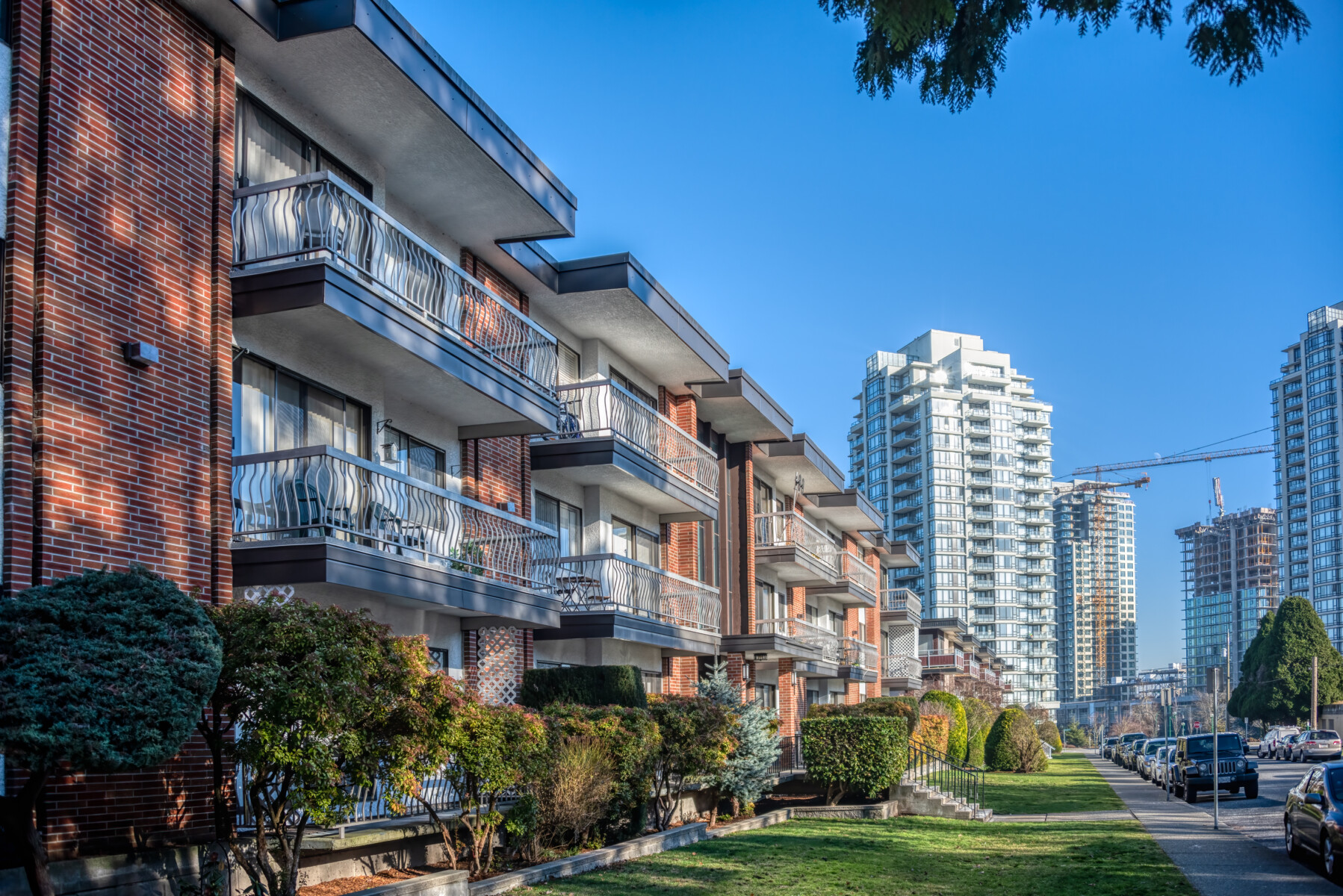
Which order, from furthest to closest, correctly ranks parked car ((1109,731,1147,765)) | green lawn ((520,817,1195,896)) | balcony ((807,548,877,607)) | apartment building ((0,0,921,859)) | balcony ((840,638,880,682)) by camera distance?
parked car ((1109,731,1147,765)), balcony ((840,638,880,682)), balcony ((807,548,877,607)), green lawn ((520,817,1195,896)), apartment building ((0,0,921,859))

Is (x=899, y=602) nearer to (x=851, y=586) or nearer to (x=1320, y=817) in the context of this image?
(x=851, y=586)

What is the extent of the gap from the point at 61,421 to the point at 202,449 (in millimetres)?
1710

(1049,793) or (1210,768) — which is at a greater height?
(1210,768)

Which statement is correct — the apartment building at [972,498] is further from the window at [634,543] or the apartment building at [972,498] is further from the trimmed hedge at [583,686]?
the trimmed hedge at [583,686]

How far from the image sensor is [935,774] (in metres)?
27.6

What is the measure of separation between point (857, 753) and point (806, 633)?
40.1 feet

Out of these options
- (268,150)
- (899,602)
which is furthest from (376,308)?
(899,602)

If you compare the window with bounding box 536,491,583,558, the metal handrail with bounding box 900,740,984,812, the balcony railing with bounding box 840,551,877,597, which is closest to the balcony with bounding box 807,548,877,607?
the balcony railing with bounding box 840,551,877,597

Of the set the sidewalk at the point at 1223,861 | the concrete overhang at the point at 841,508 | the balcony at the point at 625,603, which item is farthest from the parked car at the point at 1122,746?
the balcony at the point at 625,603

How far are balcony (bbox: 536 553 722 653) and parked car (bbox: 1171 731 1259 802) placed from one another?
1417cm

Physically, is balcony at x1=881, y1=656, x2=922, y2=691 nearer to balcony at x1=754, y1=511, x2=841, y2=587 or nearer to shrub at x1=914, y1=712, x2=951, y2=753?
shrub at x1=914, y1=712, x2=951, y2=753

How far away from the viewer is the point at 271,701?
32.3ft

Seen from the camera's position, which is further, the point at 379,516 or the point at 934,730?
the point at 934,730

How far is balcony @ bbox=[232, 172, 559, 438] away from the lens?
13312 mm
